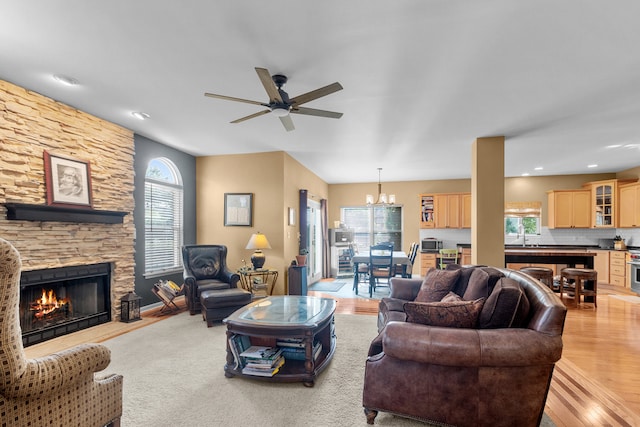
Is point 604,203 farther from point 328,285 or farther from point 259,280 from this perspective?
point 259,280

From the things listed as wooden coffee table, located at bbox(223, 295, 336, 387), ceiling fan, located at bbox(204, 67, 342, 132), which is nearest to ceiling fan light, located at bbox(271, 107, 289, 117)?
ceiling fan, located at bbox(204, 67, 342, 132)

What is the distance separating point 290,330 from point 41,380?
1533 mm

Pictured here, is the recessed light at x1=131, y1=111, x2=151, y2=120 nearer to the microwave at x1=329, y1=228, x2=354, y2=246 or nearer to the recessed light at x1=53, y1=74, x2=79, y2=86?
the recessed light at x1=53, y1=74, x2=79, y2=86

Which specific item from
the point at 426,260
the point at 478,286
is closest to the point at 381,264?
the point at 426,260

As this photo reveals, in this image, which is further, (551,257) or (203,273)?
(551,257)

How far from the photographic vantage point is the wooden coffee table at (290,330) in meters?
2.48

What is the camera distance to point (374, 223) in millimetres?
9070

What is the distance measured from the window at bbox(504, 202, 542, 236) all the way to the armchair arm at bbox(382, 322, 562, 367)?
7214mm

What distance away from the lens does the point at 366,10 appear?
6.47ft

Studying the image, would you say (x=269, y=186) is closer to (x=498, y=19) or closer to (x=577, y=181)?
(x=498, y=19)

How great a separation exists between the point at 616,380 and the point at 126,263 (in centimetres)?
568

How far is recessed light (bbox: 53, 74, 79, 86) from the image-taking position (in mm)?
2914

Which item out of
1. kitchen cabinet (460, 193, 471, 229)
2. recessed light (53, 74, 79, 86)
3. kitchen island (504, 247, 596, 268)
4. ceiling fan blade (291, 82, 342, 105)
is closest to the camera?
ceiling fan blade (291, 82, 342, 105)

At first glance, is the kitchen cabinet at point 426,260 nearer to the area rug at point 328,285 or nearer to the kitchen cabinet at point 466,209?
the kitchen cabinet at point 466,209
